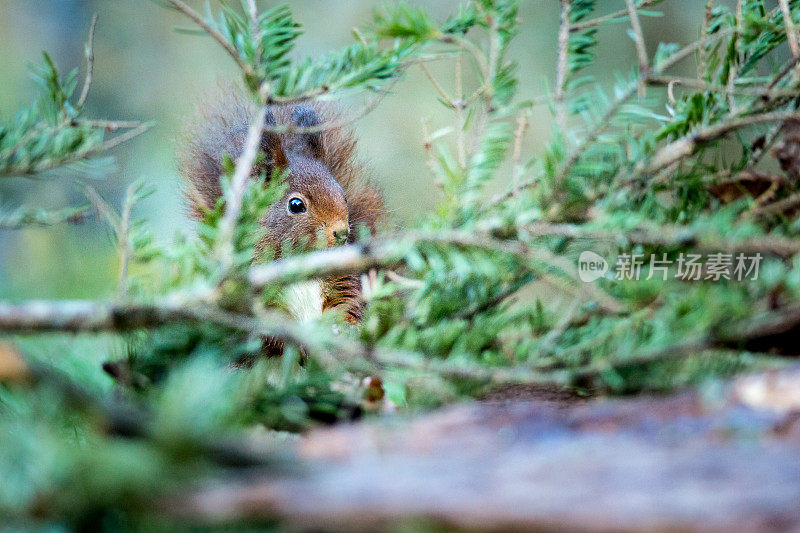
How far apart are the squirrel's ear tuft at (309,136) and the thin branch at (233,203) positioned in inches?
22.0

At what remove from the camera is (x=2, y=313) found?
0.97 ft

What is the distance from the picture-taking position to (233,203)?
1.20ft

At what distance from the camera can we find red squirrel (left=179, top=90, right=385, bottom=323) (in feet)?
3.10

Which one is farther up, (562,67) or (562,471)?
(562,67)

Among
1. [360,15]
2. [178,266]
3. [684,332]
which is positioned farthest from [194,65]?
[684,332]

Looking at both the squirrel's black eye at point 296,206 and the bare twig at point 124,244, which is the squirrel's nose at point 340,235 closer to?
the squirrel's black eye at point 296,206

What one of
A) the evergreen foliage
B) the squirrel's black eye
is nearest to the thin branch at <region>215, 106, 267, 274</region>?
the evergreen foliage

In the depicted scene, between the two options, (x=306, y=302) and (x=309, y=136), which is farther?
(x=309, y=136)

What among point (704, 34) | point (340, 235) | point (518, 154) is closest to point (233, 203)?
point (518, 154)

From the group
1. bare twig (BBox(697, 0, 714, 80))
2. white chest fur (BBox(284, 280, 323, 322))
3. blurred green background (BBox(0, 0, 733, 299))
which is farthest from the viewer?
blurred green background (BBox(0, 0, 733, 299))

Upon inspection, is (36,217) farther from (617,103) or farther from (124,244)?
(617,103)

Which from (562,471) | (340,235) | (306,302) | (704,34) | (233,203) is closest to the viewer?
(562,471)

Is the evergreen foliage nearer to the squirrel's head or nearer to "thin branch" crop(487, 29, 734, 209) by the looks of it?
"thin branch" crop(487, 29, 734, 209)

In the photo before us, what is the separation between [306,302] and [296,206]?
0.79ft
